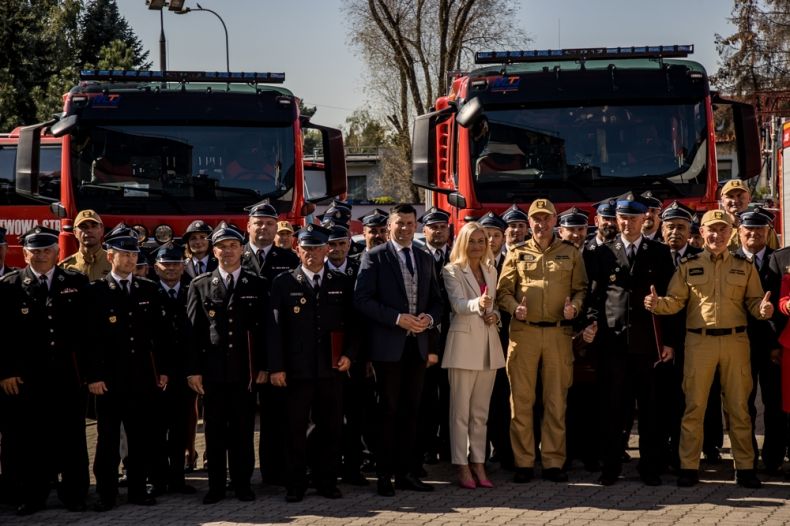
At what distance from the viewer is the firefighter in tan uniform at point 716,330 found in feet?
28.5

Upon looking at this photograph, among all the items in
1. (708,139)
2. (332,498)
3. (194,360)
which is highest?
(708,139)

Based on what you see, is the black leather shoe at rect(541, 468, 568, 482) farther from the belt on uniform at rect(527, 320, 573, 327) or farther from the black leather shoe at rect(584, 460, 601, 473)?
the belt on uniform at rect(527, 320, 573, 327)

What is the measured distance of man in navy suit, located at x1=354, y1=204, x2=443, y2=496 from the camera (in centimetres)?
865

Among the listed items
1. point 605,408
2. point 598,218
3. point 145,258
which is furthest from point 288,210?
point 605,408

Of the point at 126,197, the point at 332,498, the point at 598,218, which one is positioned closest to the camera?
the point at 332,498

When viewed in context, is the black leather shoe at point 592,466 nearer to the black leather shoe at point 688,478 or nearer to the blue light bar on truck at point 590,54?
the black leather shoe at point 688,478

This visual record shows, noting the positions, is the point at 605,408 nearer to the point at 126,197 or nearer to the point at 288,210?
the point at 288,210

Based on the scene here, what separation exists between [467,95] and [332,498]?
533 cm

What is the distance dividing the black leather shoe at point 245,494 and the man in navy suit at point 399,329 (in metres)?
0.90

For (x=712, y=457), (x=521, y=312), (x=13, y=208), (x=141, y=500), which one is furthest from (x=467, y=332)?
(x=13, y=208)

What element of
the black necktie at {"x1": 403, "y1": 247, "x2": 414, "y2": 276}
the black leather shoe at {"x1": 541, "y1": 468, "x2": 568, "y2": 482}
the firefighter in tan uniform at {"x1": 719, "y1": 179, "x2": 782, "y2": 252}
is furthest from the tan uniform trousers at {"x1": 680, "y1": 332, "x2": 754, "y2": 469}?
the firefighter in tan uniform at {"x1": 719, "y1": 179, "x2": 782, "y2": 252}

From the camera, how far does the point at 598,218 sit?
972 centimetres

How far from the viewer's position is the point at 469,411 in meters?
9.01

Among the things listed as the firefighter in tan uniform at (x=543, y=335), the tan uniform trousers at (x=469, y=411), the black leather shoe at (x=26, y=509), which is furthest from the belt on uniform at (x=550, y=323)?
the black leather shoe at (x=26, y=509)
